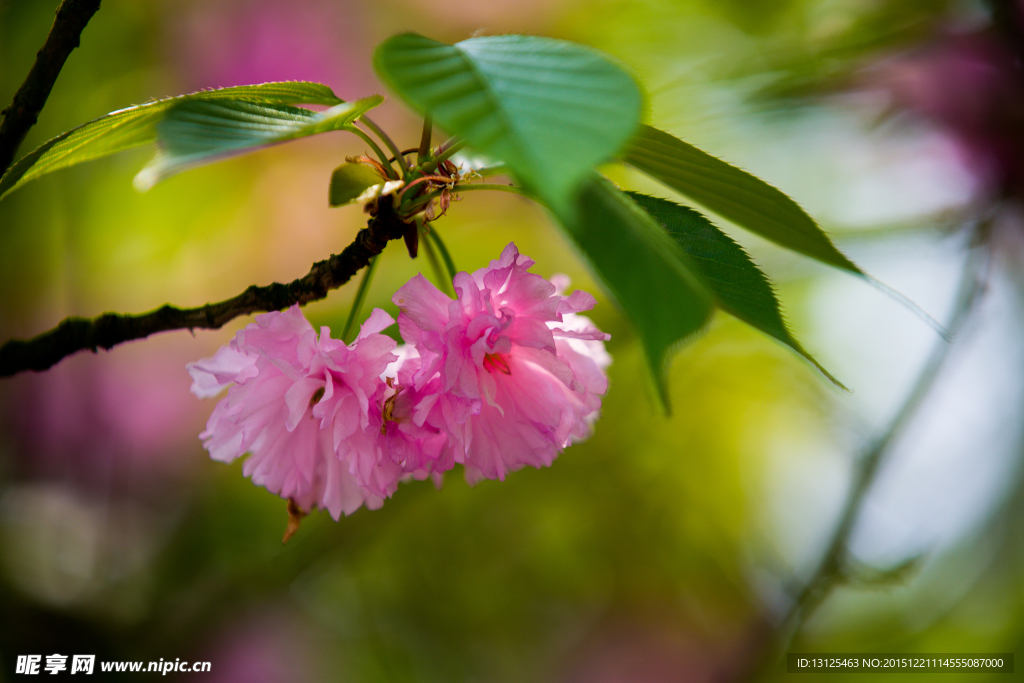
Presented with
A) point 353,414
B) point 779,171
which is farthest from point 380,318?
point 779,171

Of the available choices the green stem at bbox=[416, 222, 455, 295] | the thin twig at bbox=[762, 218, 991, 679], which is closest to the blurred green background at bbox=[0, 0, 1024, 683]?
the thin twig at bbox=[762, 218, 991, 679]

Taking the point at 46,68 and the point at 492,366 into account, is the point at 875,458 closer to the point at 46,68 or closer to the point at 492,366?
the point at 492,366

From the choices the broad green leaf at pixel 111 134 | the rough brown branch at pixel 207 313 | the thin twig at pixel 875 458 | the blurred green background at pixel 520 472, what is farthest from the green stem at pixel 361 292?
the thin twig at pixel 875 458

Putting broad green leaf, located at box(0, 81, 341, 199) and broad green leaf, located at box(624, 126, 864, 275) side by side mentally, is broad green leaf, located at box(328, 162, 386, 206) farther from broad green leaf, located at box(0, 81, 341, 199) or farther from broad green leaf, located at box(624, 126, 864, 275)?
broad green leaf, located at box(624, 126, 864, 275)

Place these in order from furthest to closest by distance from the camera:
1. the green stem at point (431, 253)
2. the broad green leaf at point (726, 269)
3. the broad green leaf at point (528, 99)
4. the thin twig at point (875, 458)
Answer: the thin twig at point (875, 458) → the green stem at point (431, 253) → the broad green leaf at point (726, 269) → the broad green leaf at point (528, 99)

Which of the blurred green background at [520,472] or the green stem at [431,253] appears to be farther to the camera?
the blurred green background at [520,472]

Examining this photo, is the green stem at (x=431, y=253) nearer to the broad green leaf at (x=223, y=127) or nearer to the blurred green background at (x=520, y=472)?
the broad green leaf at (x=223, y=127)

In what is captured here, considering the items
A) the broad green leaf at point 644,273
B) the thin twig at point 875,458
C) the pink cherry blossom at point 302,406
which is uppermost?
the broad green leaf at point 644,273
